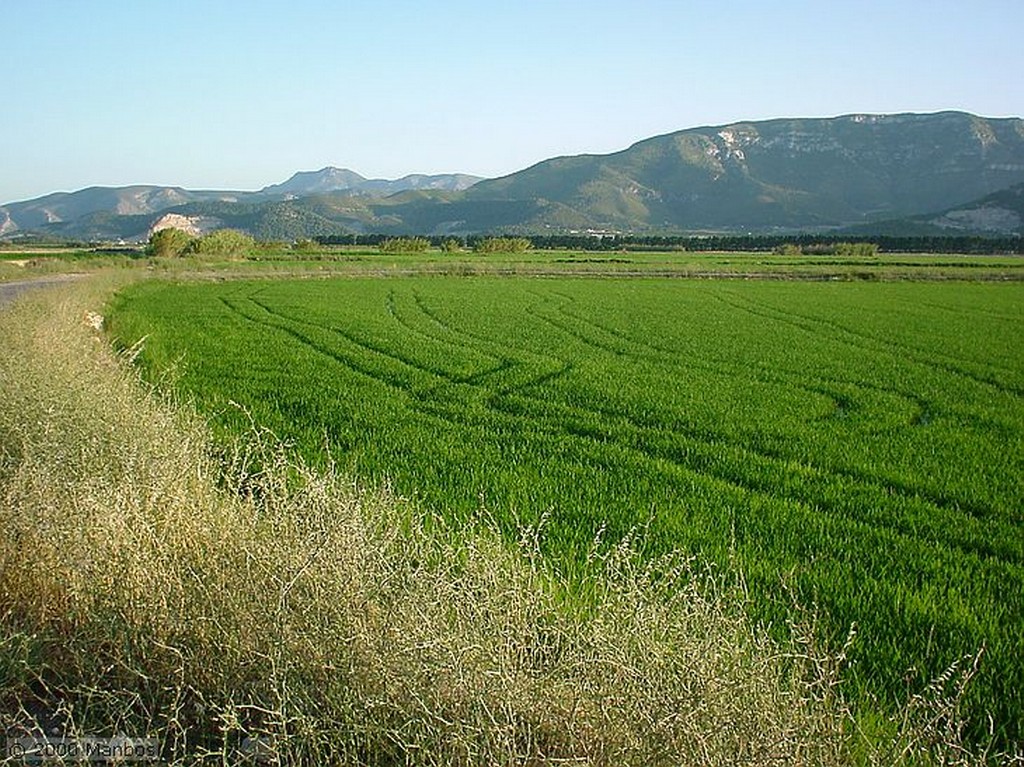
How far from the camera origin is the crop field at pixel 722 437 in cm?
688

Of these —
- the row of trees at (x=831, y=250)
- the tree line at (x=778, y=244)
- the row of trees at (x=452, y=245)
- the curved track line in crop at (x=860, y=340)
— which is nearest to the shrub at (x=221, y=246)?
the row of trees at (x=452, y=245)

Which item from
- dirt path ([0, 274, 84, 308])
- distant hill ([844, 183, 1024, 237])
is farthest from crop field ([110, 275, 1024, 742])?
distant hill ([844, 183, 1024, 237])

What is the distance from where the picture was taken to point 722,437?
1317 cm

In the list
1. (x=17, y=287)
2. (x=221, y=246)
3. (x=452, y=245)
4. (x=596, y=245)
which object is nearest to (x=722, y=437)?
(x=17, y=287)

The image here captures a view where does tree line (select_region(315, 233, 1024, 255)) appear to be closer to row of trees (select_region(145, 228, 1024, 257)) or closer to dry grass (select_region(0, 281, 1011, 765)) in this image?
row of trees (select_region(145, 228, 1024, 257))

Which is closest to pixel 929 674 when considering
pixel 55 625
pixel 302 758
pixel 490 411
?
pixel 302 758

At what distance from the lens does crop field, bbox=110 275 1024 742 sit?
688 cm

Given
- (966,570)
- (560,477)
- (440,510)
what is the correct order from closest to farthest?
1. (966,570)
2. (440,510)
3. (560,477)

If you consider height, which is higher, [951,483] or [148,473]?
[148,473]

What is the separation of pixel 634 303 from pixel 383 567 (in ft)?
123

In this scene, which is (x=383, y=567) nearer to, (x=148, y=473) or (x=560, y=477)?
(x=148, y=473)

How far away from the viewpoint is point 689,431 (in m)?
13.6

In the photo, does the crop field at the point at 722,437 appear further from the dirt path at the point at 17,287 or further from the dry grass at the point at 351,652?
the dirt path at the point at 17,287

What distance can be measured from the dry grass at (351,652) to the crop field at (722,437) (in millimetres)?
Result: 951
